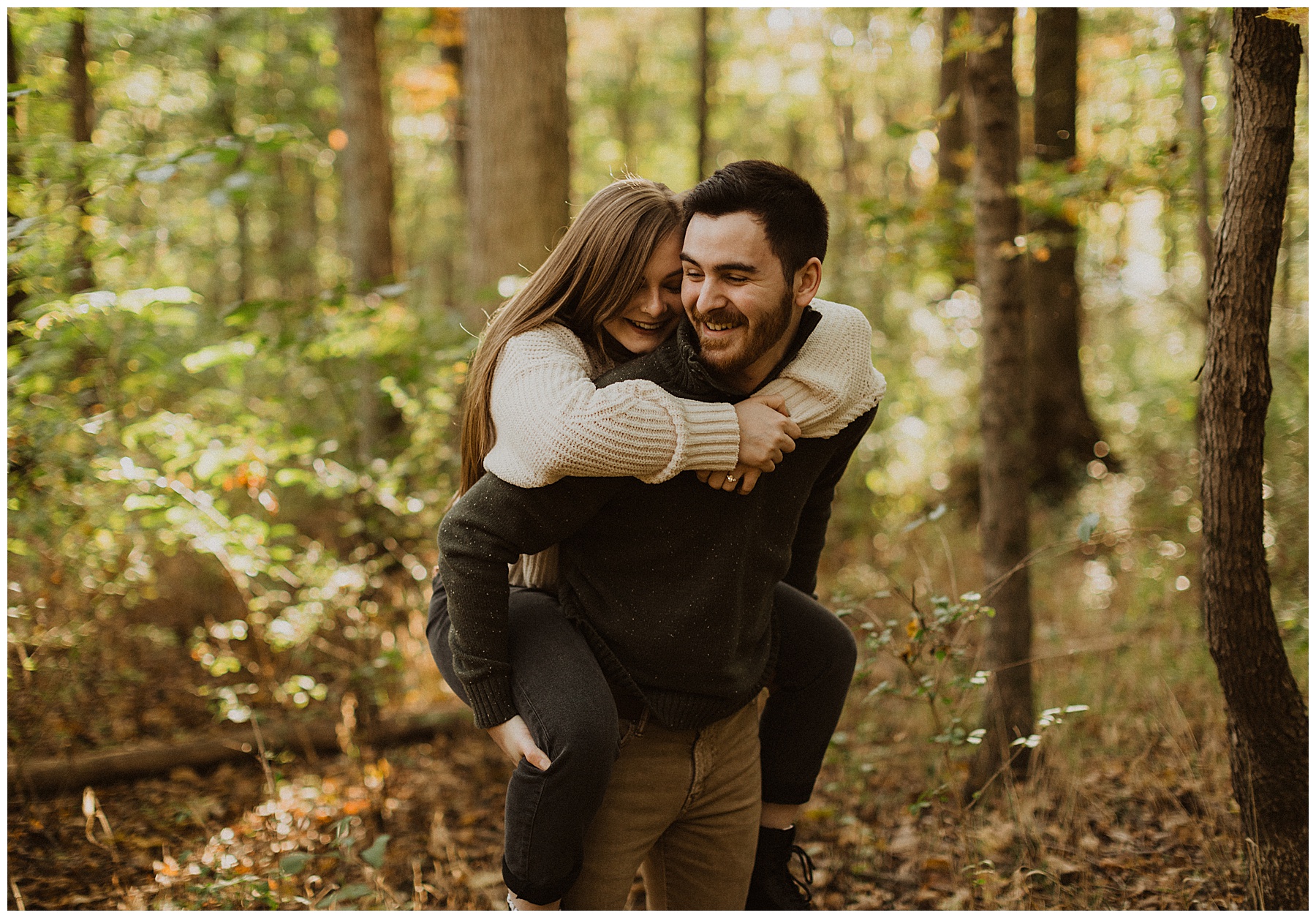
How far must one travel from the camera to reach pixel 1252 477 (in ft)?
8.81

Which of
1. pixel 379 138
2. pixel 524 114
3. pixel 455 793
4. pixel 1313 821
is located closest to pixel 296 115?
pixel 379 138

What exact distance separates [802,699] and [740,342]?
1.09m

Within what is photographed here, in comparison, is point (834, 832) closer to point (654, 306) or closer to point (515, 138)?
point (654, 306)

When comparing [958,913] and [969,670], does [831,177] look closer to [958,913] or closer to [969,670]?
[969,670]

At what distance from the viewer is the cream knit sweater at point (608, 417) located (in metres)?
1.92

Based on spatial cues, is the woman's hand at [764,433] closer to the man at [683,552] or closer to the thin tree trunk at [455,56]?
the man at [683,552]

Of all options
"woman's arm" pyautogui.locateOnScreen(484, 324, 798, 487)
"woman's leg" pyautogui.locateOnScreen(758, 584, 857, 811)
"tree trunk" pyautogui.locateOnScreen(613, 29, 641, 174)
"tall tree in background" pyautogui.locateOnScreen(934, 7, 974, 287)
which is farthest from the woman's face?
"tree trunk" pyautogui.locateOnScreen(613, 29, 641, 174)

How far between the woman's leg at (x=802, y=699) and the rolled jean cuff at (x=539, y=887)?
2.44 feet

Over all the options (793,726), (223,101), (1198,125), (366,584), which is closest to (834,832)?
(793,726)

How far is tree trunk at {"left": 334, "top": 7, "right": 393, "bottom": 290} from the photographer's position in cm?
762

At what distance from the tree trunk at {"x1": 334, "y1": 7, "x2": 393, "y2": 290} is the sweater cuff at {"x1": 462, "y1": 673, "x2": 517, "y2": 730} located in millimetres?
6200

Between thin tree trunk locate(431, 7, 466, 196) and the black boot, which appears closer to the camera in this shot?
the black boot

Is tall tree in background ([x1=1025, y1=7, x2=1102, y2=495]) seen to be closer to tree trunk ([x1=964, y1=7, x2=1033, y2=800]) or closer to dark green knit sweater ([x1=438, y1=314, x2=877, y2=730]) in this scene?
tree trunk ([x1=964, y1=7, x2=1033, y2=800])

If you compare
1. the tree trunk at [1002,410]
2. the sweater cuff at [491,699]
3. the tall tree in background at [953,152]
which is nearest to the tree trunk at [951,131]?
the tall tree in background at [953,152]
